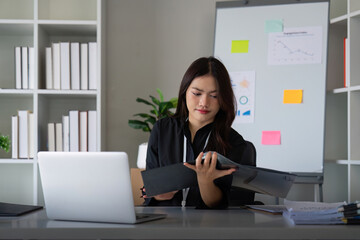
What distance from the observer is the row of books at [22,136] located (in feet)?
10.3

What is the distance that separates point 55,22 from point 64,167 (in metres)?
2.01

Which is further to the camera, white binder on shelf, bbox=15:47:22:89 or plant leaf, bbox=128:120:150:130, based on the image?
plant leaf, bbox=128:120:150:130

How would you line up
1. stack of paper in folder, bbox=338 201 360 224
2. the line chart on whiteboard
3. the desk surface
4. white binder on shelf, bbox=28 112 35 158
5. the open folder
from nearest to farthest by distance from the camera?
the desk surface → stack of paper in folder, bbox=338 201 360 224 → the open folder → white binder on shelf, bbox=28 112 35 158 → the line chart on whiteboard

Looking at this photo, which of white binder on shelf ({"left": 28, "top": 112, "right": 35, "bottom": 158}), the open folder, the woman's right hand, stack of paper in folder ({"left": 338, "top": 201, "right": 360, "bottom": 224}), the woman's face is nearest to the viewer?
stack of paper in folder ({"left": 338, "top": 201, "right": 360, "bottom": 224})

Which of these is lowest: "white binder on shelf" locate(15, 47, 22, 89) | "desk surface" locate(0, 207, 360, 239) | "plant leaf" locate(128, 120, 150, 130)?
"desk surface" locate(0, 207, 360, 239)

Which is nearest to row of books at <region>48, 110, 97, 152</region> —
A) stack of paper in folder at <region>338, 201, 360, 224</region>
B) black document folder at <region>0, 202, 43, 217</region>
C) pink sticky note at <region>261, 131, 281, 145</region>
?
pink sticky note at <region>261, 131, 281, 145</region>

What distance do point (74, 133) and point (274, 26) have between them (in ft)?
4.95

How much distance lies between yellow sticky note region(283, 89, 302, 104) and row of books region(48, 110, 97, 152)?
1263 mm

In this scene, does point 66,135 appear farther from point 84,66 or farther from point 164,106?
point 164,106

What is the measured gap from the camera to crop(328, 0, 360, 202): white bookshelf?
3.15 metres

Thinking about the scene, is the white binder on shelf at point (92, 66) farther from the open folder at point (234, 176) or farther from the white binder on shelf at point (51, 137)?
the open folder at point (234, 176)

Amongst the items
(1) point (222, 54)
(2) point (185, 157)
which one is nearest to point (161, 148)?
(2) point (185, 157)

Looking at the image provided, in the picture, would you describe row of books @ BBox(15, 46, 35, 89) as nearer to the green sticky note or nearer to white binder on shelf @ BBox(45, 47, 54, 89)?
white binder on shelf @ BBox(45, 47, 54, 89)

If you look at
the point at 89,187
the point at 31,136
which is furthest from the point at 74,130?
the point at 89,187
